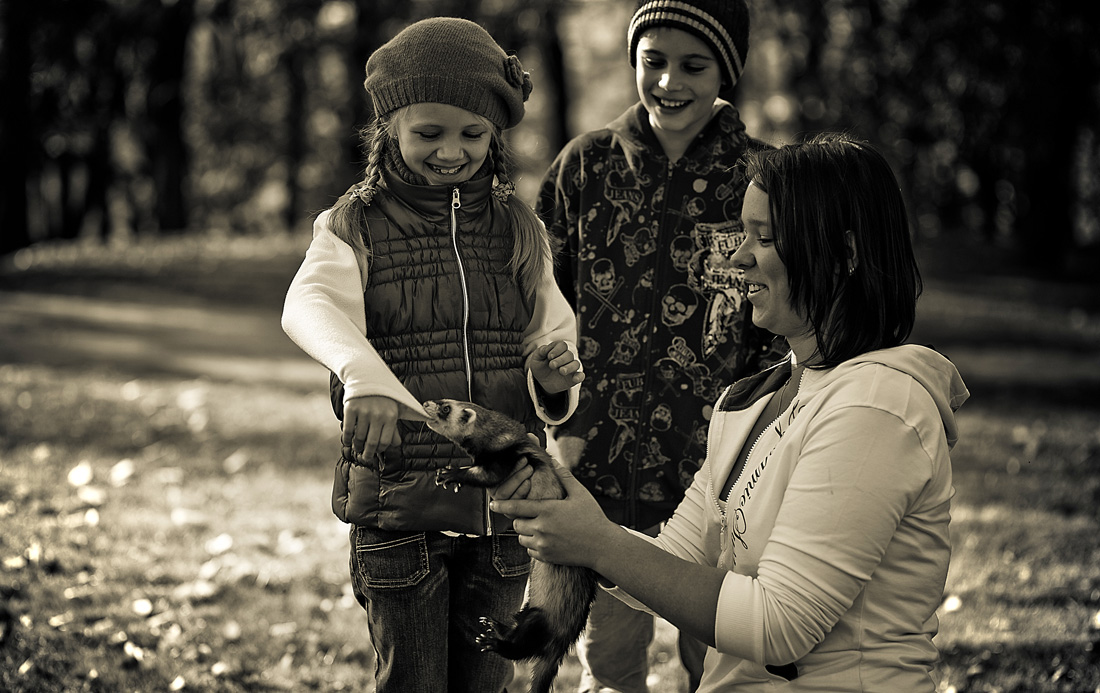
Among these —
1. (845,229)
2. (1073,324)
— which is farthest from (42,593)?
(1073,324)

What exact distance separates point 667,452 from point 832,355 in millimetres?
1290

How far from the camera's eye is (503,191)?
2.84 m

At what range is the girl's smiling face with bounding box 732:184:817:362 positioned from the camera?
7.16ft

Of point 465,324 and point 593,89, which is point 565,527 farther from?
point 593,89

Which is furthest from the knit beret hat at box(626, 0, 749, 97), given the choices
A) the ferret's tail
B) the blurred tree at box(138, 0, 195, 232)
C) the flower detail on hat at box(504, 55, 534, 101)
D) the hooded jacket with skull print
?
the blurred tree at box(138, 0, 195, 232)

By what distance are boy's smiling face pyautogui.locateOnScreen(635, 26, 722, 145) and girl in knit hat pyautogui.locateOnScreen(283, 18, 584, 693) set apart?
0.72 m

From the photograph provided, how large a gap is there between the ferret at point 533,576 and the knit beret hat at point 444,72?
83 centimetres

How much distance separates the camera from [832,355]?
85.3 inches

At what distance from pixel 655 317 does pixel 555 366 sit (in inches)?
33.3

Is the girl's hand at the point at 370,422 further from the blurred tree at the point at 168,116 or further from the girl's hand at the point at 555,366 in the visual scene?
the blurred tree at the point at 168,116

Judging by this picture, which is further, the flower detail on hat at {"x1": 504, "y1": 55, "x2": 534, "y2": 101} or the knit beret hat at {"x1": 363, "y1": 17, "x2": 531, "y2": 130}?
the flower detail on hat at {"x1": 504, "y1": 55, "x2": 534, "y2": 101}

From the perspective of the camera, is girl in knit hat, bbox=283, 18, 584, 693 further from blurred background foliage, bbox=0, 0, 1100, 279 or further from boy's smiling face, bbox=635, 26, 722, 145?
blurred background foliage, bbox=0, 0, 1100, 279

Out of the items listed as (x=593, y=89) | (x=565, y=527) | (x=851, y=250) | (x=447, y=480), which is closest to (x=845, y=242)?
(x=851, y=250)

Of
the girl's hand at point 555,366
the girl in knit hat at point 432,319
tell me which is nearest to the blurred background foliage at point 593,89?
the girl in knit hat at point 432,319
